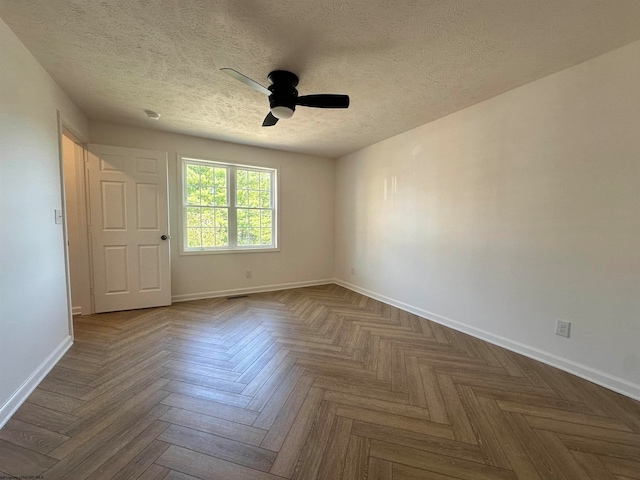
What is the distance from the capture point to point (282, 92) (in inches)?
84.7

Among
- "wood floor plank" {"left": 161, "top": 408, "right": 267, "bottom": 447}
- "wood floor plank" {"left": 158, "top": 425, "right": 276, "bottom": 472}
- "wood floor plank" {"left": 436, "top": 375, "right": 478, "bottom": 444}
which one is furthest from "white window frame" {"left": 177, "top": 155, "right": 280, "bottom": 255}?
"wood floor plank" {"left": 436, "top": 375, "right": 478, "bottom": 444}

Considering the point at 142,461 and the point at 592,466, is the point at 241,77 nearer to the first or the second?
the point at 142,461

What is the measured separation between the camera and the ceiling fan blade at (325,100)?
2.00 metres

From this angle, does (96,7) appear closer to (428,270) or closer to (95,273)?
(95,273)

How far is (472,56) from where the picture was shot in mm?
1935

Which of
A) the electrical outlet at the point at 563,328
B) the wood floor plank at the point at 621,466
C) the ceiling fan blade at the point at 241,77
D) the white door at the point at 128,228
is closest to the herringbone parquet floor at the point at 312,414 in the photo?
the wood floor plank at the point at 621,466

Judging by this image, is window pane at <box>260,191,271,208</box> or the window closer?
the window

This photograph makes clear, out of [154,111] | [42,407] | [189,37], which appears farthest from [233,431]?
[154,111]

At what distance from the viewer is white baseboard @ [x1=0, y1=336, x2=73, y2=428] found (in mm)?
1551

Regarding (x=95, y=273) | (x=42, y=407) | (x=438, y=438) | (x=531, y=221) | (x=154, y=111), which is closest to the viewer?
(x=438, y=438)

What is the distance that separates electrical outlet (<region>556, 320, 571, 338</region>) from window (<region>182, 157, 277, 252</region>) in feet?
12.1

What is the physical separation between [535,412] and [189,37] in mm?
3320

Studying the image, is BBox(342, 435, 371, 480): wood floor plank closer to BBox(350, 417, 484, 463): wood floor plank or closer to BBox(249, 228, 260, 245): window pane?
BBox(350, 417, 484, 463): wood floor plank

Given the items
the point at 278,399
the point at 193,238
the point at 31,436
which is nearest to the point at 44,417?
the point at 31,436
